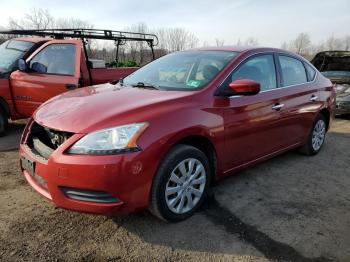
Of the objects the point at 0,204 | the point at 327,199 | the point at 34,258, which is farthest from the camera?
the point at 327,199

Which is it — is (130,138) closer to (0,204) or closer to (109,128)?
(109,128)

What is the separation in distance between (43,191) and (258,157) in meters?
2.36

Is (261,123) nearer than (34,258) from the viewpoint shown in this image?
No

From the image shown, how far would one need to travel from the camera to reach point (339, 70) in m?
10.3

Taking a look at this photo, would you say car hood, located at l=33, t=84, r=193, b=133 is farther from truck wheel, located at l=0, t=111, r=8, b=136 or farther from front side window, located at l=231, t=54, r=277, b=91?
truck wheel, located at l=0, t=111, r=8, b=136

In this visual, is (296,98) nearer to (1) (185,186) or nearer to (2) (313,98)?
(2) (313,98)

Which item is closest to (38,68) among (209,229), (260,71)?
(260,71)

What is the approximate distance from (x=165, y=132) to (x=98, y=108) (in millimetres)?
636

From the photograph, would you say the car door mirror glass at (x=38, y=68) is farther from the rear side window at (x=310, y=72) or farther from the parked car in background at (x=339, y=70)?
the parked car in background at (x=339, y=70)

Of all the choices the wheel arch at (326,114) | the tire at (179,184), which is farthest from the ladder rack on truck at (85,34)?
the wheel arch at (326,114)

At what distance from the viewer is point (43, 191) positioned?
2.97 metres

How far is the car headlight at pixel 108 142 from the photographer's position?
2684 mm

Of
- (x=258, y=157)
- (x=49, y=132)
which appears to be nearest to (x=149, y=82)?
(x=49, y=132)

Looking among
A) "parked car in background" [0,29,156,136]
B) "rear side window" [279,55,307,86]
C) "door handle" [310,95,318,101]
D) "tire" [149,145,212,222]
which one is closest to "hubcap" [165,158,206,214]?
"tire" [149,145,212,222]
